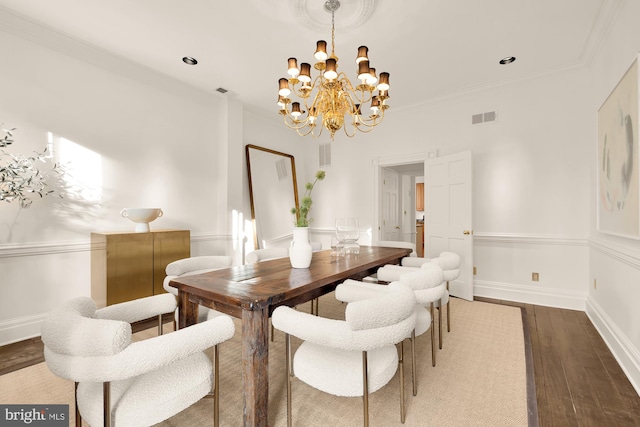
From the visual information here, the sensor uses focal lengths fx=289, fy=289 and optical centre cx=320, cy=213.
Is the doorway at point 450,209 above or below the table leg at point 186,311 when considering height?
above

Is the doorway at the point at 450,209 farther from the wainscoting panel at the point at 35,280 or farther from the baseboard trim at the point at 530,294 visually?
the wainscoting panel at the point at 35,280

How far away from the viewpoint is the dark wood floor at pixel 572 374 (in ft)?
5.74

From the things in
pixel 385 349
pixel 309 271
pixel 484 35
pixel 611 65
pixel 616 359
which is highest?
pixel 484 35

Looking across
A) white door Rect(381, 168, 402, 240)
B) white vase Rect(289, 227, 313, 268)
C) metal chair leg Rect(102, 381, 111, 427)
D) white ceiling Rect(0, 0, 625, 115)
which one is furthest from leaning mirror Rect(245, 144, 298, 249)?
metal chair leg Rect(102, 381, 111, 427)

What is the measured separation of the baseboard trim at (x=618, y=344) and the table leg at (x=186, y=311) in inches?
121

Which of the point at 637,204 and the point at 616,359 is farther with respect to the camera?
the point at 616,359

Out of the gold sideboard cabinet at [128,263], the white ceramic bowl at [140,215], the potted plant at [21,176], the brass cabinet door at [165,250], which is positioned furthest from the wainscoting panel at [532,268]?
the potted plant at [21,176]

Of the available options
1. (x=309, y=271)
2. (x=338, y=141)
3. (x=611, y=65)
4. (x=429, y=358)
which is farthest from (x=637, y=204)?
(x=338, y=141)

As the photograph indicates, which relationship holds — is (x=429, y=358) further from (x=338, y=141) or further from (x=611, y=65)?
(x=338, y=141)

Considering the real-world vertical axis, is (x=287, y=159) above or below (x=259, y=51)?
below

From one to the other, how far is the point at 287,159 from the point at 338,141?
1.09 meters

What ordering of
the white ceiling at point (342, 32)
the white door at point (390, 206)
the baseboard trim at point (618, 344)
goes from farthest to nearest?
the white door at point (390, 206)
the white ceiling at point (342, 32)
the baseboard trim at point (618, 344)

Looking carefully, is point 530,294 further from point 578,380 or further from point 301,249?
point 301,249

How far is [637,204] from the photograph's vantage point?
2.05 m
